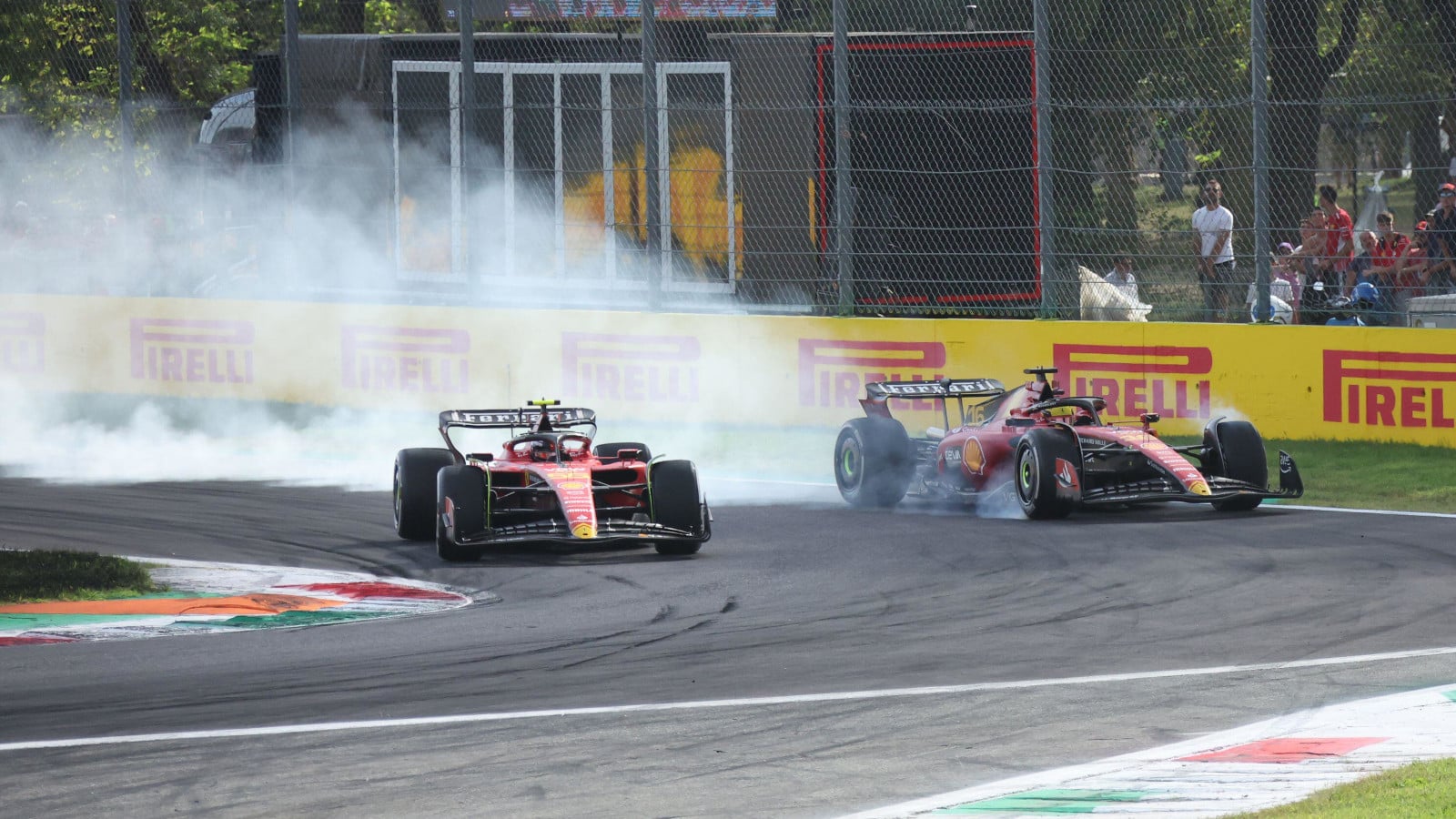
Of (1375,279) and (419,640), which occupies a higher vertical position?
(1375,279)

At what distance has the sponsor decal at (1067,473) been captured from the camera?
38.3 ft

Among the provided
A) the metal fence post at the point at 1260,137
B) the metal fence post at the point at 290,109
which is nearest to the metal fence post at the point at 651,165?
the metal fence post at the point at 290,109

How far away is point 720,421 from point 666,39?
3859 millimetres

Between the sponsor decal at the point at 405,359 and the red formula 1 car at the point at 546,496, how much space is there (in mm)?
6251

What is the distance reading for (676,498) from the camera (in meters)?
10.8

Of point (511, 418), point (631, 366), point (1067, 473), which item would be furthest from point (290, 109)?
point (1067, 473)

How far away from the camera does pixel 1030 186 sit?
15914mm

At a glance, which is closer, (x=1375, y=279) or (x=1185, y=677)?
(x=1185, y=677)

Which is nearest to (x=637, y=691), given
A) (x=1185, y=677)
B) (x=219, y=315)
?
(x=1185, y=677)

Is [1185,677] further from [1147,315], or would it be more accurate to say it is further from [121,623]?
[1147,315]

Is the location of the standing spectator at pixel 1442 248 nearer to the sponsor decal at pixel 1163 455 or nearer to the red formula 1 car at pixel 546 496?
the sponsor decal at pixel 1163 455

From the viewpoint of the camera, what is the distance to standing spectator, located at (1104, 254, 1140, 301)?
52.5 ft

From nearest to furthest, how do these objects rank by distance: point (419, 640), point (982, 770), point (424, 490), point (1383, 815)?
point (1383, 815) < point (982, 770) < point (419, 640) < point (424, 490)

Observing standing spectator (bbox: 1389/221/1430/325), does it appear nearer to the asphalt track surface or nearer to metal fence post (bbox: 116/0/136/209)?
the asphalt track surface
